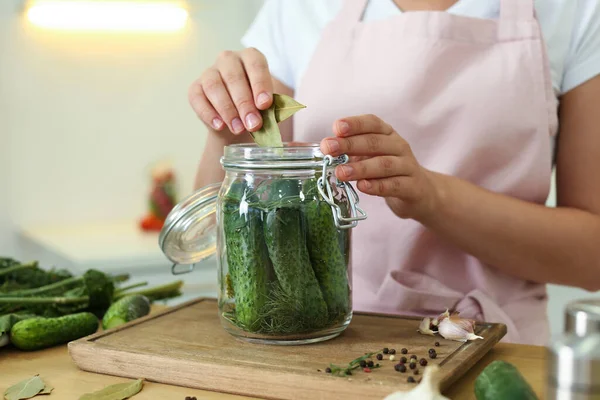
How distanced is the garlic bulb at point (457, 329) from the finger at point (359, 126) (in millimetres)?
236

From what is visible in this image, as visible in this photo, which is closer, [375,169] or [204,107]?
[375,169]

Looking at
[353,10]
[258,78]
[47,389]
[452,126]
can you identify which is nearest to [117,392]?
[47,389]

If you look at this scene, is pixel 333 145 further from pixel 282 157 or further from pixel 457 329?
pixel 457 329

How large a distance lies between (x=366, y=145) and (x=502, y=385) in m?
0.33

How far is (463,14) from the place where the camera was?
1210mm

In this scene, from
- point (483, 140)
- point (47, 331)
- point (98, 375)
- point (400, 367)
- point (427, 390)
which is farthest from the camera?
point (483, 140)

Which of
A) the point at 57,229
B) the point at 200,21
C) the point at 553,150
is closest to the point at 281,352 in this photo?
the point at 553,150

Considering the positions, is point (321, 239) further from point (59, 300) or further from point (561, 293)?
point (561, 293)

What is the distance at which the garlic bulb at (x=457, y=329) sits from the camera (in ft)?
2.81

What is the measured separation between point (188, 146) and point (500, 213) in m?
2.11

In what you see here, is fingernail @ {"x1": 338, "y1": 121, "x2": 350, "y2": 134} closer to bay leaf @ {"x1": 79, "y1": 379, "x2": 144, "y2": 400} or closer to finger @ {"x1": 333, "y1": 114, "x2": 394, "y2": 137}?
finger @ {"x1": 333, "y1": 114, "x2": 394, "y2": 137}

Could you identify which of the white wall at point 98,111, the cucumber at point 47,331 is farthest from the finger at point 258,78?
the white wall at point 98,111

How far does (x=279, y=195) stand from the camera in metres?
0.83

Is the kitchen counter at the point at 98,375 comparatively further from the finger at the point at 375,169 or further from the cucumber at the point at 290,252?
the finger at the point at 375,169
